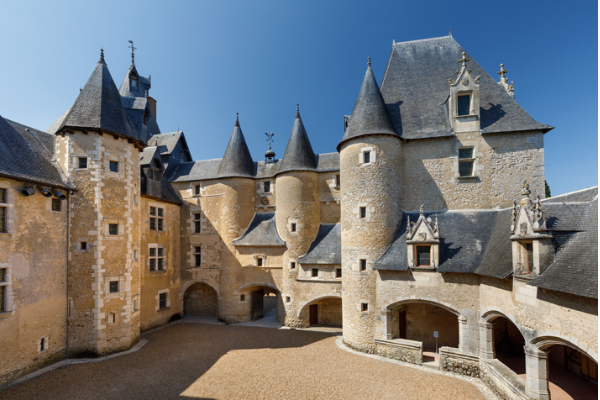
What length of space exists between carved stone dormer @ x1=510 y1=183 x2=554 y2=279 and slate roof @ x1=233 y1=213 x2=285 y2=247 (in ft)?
41.7

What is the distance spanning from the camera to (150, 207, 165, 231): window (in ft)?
63.8

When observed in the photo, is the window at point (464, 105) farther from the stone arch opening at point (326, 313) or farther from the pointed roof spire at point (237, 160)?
the pointed roof spire at point (237, 160)

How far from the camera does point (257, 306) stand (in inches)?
856

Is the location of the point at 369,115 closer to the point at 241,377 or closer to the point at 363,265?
the point at 363,265

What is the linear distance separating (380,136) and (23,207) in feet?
54.4

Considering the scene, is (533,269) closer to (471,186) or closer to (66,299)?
(471,186)

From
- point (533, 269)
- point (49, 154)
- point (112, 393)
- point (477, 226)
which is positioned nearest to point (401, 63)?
point (477, 226)

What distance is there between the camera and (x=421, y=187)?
16.0m

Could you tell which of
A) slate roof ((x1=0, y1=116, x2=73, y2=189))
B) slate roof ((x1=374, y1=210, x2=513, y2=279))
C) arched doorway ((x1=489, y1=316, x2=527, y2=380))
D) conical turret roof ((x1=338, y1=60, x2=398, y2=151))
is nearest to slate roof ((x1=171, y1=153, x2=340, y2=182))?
conical turret roof ((x1=338, y1=60, x2=398, y2=151))

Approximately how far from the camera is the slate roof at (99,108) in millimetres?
14789

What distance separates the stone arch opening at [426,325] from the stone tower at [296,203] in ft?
21.6

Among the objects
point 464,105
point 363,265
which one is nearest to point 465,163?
point 464,105

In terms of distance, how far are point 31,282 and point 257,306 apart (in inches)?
514

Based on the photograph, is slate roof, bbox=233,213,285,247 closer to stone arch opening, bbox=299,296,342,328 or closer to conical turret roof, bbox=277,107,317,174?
conical turret roof, bbox=277,107,317,174
